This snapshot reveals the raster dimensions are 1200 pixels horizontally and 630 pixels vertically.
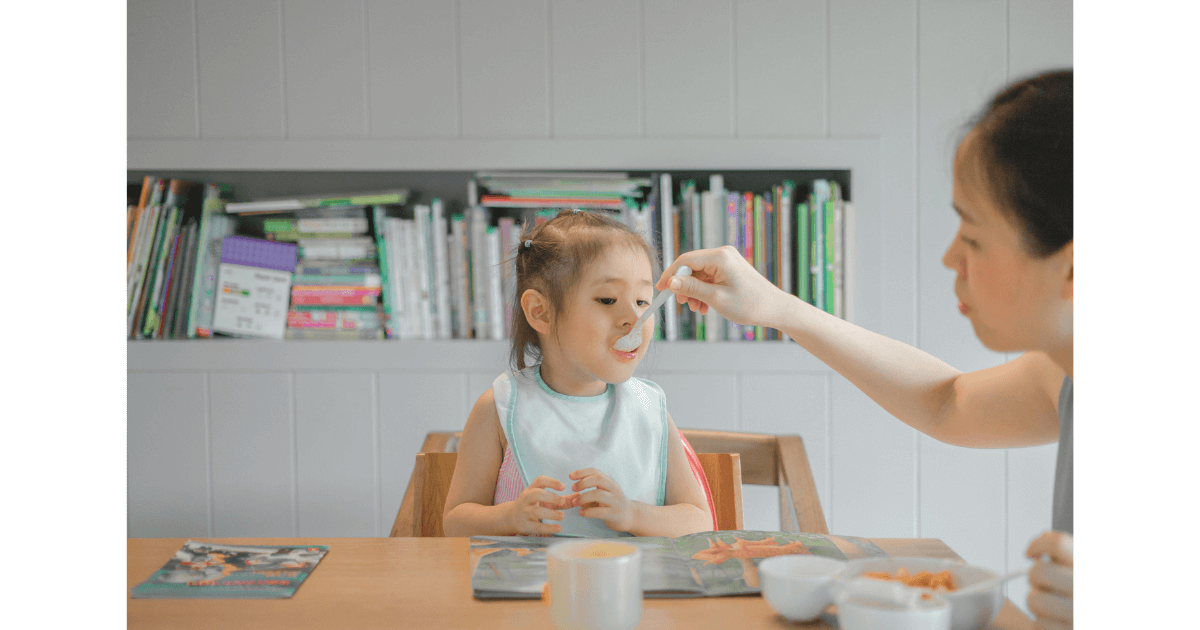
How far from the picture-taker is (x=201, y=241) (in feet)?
5.42

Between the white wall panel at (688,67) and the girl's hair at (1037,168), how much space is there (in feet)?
3.98

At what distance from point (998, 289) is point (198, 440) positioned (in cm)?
169

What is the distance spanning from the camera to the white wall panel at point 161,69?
5.39 feet

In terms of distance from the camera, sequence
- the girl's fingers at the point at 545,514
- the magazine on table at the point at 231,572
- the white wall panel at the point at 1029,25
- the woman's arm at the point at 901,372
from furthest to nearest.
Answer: the white wall panel at the point at 1029,25 < the girl's fingers at the point at 545,514 < the woman's arm at the point at 901,372 < the magazine on table at the point at 231,572

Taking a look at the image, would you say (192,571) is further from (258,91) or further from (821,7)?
(821,7)

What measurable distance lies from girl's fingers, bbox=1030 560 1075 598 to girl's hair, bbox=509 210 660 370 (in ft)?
1.99

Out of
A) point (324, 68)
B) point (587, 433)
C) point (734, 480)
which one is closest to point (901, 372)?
point (734, 480)

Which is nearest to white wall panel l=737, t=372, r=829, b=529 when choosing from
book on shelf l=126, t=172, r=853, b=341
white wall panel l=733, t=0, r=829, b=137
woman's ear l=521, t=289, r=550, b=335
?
book on shelf l=126, t=172, r=853, b=341

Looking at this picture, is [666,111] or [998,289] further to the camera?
[666,111]

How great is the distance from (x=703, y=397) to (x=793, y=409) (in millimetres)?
200

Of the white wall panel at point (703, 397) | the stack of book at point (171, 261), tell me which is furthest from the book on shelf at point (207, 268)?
the white wall panel at point (703, 397)

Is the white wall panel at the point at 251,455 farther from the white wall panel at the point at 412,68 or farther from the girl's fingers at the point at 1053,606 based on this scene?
the girl's fingers at the point at 1053,606

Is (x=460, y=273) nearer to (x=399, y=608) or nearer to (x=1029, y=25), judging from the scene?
(x=399, y=608)
